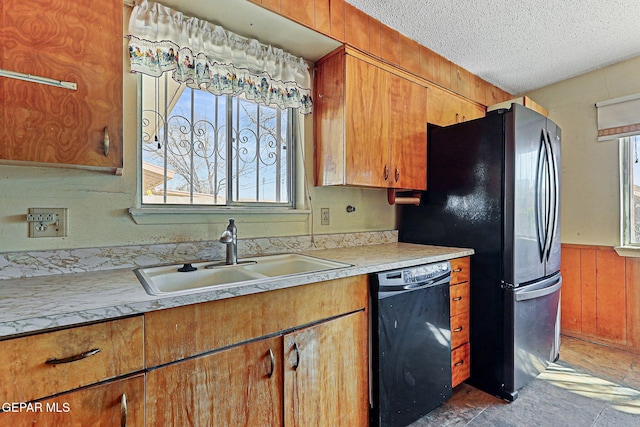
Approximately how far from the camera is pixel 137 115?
1.53 metres

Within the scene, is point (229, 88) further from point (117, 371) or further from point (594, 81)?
point (594, 81)

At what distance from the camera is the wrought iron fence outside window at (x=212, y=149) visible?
164 centimetres

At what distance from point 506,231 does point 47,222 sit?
7.76 ft

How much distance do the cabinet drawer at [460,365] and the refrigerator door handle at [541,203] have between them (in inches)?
32.1

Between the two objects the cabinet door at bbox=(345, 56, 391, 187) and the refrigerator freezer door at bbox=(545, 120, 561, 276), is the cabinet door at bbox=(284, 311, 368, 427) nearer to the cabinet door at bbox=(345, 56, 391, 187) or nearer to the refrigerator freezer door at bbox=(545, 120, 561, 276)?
the cabinet door at bbox=(345, 56, 391, 187)

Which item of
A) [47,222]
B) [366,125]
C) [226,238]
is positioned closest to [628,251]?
[366,125]

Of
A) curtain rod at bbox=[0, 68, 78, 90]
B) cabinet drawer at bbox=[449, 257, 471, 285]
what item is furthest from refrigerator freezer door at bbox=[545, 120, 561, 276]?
curtain rod at bbox=[0, 68, 78, 90]

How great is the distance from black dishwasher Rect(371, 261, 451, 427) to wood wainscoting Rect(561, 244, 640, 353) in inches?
74.1

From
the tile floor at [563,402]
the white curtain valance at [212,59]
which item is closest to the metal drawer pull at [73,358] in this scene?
the white curtain valance at [212,59]

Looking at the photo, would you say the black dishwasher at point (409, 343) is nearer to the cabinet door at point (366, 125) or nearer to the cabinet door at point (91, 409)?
the cabinet door at point (366, 125)

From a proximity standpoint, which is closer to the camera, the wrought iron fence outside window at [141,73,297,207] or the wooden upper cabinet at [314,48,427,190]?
the wrought iron fence outside window at [141,73,297,207]

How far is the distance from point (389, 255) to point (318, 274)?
679mm

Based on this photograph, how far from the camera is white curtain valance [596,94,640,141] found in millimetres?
2479

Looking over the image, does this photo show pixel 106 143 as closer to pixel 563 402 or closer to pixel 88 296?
pixel 88 296
